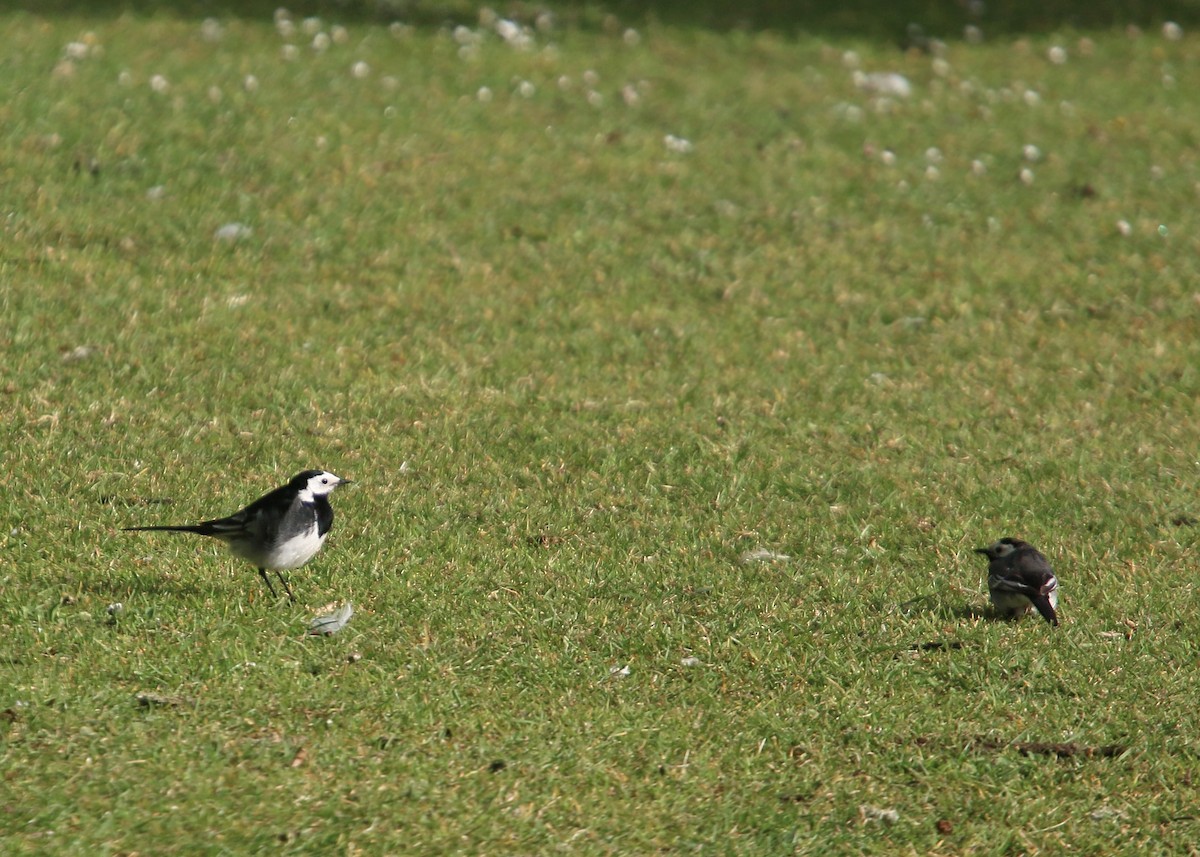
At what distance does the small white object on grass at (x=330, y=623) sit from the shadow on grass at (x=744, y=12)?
12006mm

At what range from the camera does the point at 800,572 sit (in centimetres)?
796

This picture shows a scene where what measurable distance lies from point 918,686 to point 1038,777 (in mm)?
811

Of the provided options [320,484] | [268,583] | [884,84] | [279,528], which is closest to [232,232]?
[320,484]

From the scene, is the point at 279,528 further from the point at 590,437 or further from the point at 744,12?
the point at 744,12

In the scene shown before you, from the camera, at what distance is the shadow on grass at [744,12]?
17.5 m

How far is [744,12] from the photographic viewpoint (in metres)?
19.6

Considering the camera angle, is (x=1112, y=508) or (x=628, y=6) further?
(x=628, y=6)

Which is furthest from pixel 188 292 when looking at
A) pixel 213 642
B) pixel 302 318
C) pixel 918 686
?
pixel 918 686

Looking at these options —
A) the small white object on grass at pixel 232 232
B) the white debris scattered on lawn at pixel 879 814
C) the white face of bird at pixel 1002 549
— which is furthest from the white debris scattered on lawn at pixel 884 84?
the white debris scattered on lawn at pixel 879 814

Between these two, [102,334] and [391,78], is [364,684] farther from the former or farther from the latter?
[391,78]

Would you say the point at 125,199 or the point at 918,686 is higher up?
the point at 918,686

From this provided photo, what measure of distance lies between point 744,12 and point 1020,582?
45.5 feet

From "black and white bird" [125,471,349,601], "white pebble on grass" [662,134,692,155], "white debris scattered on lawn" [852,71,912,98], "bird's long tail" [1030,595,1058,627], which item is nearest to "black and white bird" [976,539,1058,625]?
"bird's long tail" [1030,595,1058,627]

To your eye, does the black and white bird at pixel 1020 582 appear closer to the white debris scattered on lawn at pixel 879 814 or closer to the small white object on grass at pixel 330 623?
the white debris scattered on lawn at pixel 879 814
